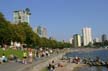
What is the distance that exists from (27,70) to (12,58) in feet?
47.1

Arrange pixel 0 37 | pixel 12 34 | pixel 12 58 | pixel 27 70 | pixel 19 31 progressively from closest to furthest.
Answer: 1. pixel 27 70
2. pixel 12 58
3. pixel 0 37
4. pixel 12 34
5. pixel 19 31

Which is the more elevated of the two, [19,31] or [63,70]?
[19,31]

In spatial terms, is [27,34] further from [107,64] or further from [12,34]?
[107,64]

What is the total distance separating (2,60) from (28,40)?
277 ft

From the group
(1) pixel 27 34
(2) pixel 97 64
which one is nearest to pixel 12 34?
(1) pixel 27 34

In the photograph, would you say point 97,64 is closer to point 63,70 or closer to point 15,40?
point 63,70

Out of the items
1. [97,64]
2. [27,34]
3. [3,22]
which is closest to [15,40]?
[3,22]

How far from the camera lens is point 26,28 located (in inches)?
4855

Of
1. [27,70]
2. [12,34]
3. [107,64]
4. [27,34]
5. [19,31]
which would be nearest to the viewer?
[27,70]

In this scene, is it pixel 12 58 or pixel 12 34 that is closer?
pixel 12 58

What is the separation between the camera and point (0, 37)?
292 ft

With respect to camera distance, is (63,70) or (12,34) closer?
(63,70)

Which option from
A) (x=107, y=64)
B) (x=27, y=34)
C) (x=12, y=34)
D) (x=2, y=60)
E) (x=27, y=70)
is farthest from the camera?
(x=27, y=34)

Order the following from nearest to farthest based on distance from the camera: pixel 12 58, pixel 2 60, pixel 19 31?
pixel 2 60
pixel 12 58
pixel 19 31
